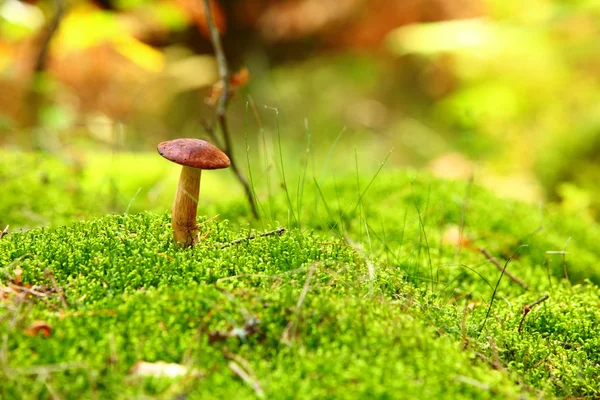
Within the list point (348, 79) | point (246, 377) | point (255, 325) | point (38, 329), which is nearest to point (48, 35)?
point (38, 329)

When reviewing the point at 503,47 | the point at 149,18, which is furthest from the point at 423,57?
the point at 149,18

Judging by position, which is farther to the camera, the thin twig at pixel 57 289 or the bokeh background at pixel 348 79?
the bokeh background at pixel 348 79

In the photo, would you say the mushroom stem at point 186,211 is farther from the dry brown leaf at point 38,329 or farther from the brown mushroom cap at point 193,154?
the dry brown leaf at point 38,329

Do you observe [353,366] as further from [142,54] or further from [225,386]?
[142,54]

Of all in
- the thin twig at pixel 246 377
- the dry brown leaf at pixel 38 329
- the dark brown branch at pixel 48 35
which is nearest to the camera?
the thin twig at pixel 246 377

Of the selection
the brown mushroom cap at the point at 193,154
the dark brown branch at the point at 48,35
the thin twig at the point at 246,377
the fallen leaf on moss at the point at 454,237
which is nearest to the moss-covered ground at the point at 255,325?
the thin twig at the point at 246,377

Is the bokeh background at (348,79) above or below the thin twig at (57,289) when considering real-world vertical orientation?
above

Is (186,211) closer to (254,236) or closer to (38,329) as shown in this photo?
(254,236)
